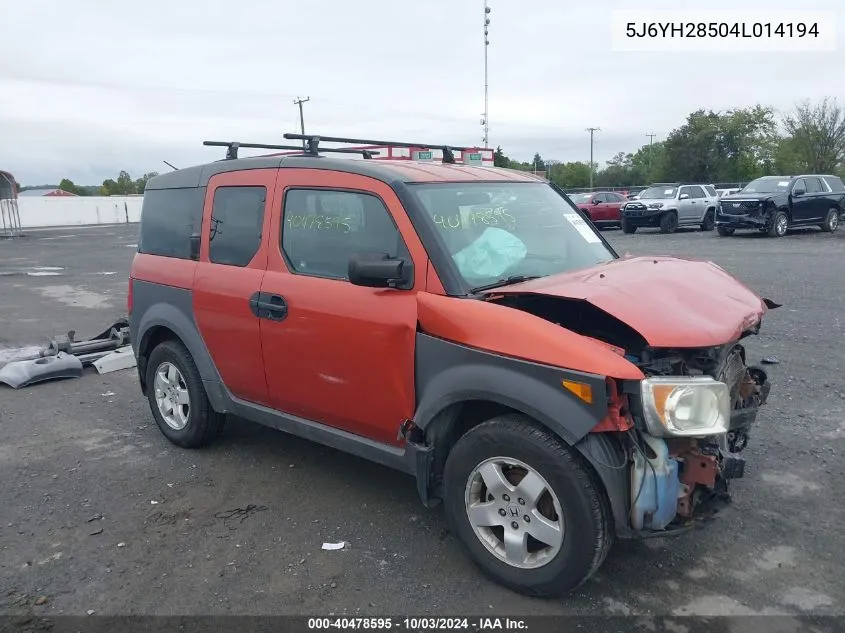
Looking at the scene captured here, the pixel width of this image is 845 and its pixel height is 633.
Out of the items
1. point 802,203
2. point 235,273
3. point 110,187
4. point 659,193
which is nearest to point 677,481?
point 235,273

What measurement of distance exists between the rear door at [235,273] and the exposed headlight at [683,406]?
7.82 feet

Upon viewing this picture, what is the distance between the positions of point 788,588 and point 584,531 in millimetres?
1070

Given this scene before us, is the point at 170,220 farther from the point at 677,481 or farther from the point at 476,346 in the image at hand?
the point at 677,481

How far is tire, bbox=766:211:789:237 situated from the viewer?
2102cm

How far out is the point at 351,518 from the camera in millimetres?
4090

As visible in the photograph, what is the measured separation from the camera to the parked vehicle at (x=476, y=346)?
302 cm

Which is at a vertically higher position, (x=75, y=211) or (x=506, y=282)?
(x=75, y=211)

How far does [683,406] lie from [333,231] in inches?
82.9

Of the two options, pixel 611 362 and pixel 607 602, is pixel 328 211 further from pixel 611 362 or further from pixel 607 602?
pixel 607 602

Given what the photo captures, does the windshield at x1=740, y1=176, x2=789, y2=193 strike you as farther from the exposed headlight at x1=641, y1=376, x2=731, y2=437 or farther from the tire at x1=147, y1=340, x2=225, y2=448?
the exposed headlight at x1=641, y1=376, x2=731, y2=437

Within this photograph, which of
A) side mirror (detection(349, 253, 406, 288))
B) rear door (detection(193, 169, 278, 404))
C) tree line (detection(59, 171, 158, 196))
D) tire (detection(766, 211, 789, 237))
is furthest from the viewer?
tree line (detection(59, 171, 158, 196))

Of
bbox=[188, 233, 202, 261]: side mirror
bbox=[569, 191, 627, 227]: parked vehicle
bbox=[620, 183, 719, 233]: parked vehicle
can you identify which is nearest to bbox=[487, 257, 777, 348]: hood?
bbox=[188, 233, 202, 261]: side mirror

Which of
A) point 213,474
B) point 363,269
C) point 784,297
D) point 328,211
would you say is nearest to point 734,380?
point 363,269

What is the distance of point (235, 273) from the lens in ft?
14.8
